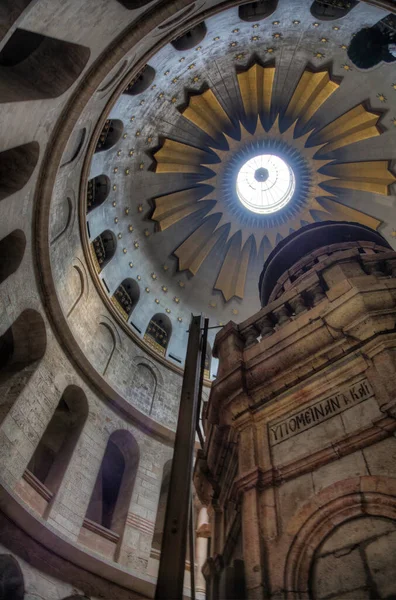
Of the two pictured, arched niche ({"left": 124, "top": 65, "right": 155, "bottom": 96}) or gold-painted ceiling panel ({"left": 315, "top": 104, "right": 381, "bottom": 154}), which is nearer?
arched niche ({"left": 124, "top": 65, "right": 155, "bottom": 96})

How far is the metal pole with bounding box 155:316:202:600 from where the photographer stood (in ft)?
8.85

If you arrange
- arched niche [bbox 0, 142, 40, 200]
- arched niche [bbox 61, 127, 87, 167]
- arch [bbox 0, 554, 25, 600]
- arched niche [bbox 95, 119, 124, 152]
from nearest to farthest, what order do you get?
arch [bbox 0, 554, 25, 600], arched niche [bbox 0, 142, 40, 200], arched niche [bbox 61, 127, 87, 167], arched niche [bbox 95, 119, 124, 152]

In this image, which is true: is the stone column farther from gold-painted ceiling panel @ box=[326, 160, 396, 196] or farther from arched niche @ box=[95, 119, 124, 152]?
gold-painted ceiling panel @ box=[326, 160, 396, 196]

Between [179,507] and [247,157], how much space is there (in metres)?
18.5

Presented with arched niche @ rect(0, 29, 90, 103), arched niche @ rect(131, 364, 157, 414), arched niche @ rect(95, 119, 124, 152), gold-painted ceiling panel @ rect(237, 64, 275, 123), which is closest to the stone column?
arched niche @ rect(131, 364, 157, 414)

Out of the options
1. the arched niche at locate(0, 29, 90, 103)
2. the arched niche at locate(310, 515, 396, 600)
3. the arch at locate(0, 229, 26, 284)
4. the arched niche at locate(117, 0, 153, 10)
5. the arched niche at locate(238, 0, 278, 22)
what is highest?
the arched niche at locate(238, 0, 278, 22)

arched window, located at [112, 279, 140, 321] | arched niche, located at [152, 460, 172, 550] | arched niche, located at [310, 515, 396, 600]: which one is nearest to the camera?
arched niche, located at [310, 515, 396, 600]

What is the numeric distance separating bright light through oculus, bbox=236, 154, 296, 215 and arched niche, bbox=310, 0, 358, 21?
747 cm

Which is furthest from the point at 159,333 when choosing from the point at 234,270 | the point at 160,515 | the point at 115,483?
the point at 160,515

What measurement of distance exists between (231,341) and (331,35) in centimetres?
1333

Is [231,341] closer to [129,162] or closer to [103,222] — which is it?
[103,222]

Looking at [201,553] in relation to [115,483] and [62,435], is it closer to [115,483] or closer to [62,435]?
[115,483]

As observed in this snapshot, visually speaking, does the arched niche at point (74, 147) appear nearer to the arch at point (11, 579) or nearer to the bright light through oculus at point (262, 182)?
the arch at point (11, 579)

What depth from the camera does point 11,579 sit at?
24.7ft
